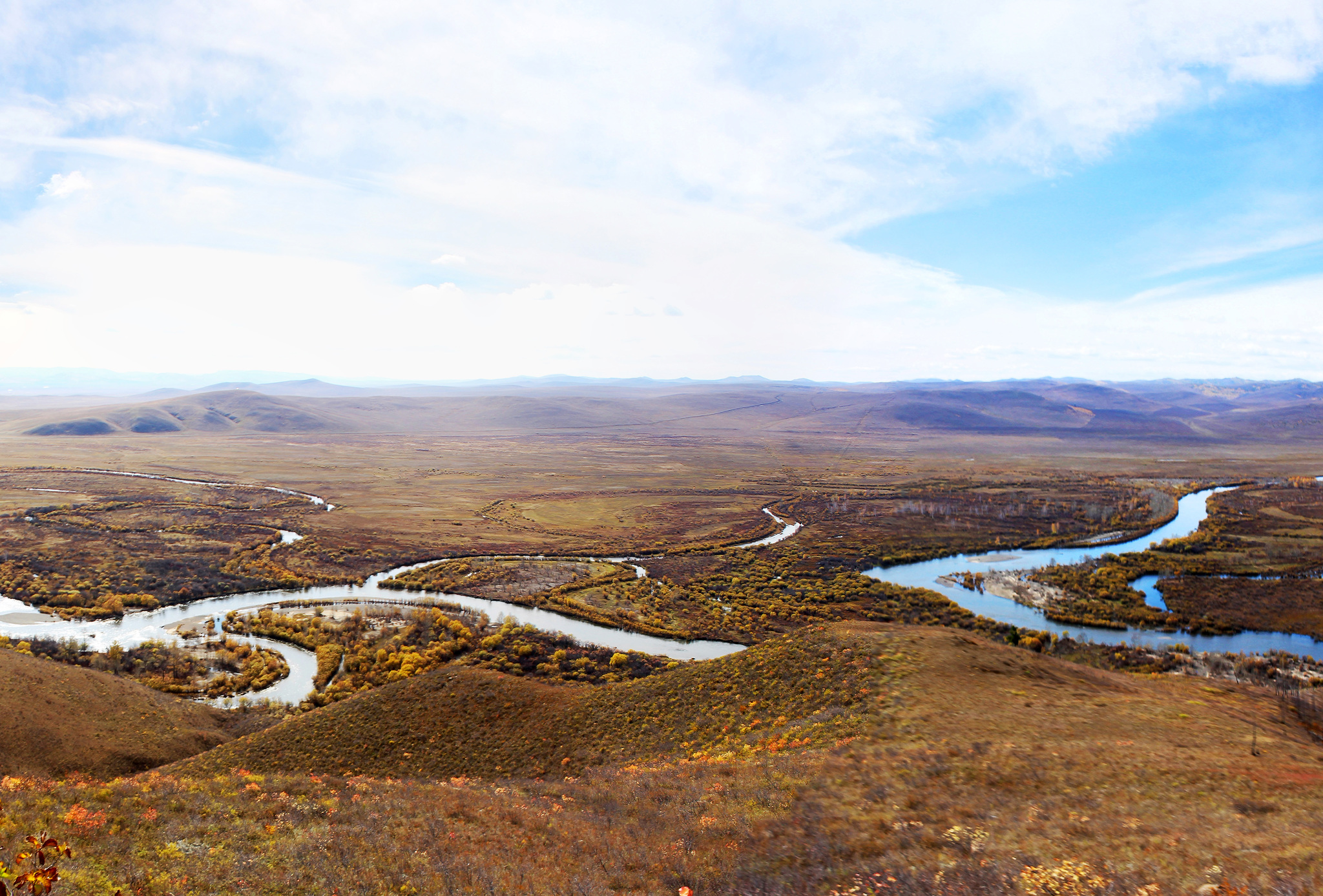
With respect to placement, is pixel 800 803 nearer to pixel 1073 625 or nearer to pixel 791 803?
pixel 791 803

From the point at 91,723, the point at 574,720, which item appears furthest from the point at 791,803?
the point at 91,723

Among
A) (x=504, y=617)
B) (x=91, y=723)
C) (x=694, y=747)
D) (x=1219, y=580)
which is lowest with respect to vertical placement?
(x=504, y=617)

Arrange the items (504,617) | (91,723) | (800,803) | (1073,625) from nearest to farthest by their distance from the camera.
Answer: (800,803)
(91,723)
(1073,625)
(504,617)

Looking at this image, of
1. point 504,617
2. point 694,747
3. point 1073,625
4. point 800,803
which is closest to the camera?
point 800,803

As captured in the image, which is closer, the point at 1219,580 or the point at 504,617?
the point at 504,617

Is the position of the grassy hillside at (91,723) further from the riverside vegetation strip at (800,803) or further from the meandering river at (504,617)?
the meandering river at (504,617)

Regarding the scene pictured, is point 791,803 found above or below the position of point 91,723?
above
